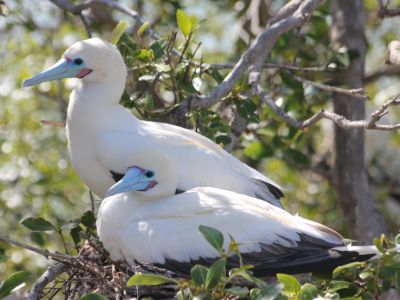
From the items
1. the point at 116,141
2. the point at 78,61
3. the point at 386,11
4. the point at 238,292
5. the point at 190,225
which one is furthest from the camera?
the point at 386,11

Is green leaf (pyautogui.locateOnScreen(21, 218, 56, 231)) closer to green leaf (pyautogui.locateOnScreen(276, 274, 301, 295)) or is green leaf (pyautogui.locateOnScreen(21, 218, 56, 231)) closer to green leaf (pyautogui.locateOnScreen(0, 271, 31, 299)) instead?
green leaf (pyautogui.locateOnScreen(0, 271, 31, 299))

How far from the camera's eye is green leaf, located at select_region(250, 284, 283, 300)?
416 cm

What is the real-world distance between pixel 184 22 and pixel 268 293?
6.67 feet

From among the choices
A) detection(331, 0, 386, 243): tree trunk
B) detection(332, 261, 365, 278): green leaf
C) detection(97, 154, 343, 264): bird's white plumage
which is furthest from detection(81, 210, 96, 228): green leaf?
detection(331, 0, 386, 243): tree trunk

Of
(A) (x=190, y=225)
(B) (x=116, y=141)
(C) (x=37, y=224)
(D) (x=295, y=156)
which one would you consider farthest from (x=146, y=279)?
(D) (x=295, y=156)

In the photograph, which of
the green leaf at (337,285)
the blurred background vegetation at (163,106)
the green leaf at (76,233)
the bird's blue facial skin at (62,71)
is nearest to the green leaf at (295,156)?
the blurred background vegetation at (163,106)

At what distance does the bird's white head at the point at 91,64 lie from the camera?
5812 millimetres

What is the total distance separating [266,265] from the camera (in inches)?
198

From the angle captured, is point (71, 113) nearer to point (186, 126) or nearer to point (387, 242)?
point (186, 126)

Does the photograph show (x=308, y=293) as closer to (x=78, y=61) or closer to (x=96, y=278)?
(x=96, y=278)

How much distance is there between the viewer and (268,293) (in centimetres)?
417

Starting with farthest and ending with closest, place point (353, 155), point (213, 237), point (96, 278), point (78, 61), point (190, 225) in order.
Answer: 1. point (353, 155)
2. point (78, 61)
3. point (190, 225)
4. point (96, 278)
5. point (213, 237)

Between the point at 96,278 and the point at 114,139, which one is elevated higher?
the point at 114,139

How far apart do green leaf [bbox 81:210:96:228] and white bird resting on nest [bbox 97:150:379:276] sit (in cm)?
20
